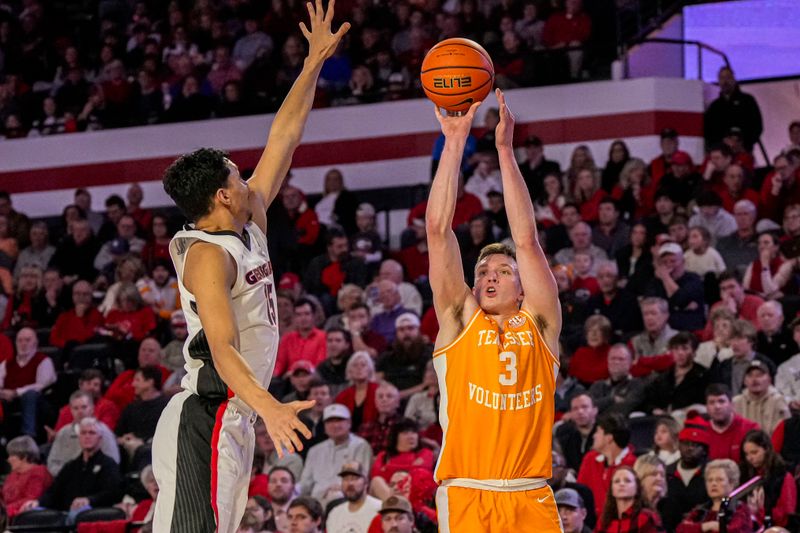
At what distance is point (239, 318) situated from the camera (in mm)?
5547

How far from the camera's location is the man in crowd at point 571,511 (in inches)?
352

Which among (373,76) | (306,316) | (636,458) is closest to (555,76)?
(373,76)

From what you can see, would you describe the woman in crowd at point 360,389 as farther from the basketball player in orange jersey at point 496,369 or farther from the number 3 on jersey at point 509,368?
the number 3 on jersey at point 509,368

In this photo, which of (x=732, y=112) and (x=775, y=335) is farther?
(x=732, y=112)

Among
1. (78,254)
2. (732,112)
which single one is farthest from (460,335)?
(78,254)

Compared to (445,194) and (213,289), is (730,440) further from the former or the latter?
(213,289)

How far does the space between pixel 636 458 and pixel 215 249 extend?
528cm

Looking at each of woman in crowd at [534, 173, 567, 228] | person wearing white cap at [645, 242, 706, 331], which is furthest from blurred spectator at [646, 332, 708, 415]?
woman in crowd at [534, 173, 567, 228]

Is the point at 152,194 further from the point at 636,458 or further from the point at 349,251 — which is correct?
the point at 636,458

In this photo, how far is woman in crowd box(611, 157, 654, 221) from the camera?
1392 cm

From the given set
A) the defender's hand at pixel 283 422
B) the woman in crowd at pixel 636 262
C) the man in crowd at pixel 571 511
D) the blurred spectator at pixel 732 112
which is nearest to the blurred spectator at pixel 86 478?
the man in crowd at pixel 571 511

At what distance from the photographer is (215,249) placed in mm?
5438

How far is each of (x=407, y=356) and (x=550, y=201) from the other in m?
2.92

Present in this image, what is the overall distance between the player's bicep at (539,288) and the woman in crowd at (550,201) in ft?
25.9
